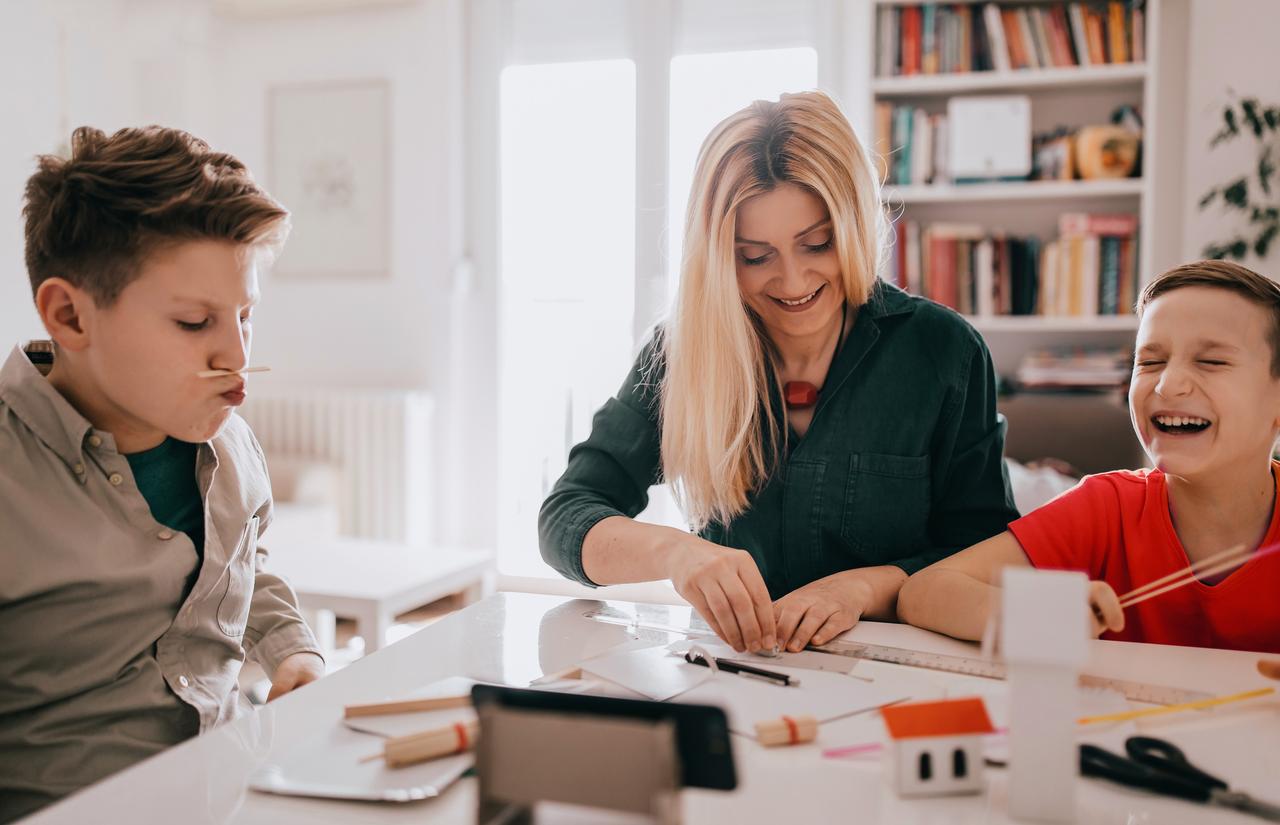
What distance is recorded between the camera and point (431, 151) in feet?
13.8

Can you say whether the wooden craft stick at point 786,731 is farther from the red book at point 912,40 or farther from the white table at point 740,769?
the red book at point 912,40

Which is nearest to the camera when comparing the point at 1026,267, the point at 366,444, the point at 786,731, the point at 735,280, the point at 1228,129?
the point at 786,731

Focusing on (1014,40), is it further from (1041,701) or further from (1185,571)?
(1041,701)

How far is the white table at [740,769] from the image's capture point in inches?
25.5

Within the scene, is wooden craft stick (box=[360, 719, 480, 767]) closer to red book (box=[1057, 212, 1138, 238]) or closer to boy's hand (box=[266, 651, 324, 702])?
boy's hand (box=[266, 651, 324, 702])

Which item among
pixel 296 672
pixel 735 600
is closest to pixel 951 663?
pixel 735 600

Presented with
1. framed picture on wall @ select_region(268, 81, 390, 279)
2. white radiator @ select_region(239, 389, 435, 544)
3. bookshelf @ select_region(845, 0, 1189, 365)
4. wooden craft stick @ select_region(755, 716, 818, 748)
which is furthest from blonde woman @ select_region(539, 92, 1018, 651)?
framed picture on wall @ select_region(268, 81, 390, 279)

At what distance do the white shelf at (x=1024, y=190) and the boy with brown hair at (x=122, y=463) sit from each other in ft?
8.14

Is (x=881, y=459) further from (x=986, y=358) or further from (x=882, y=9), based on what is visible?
(x=882, y=9)

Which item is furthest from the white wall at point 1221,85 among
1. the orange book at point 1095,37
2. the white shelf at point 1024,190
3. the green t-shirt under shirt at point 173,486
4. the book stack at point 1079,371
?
the green t-shirt under shirt at point 173,486

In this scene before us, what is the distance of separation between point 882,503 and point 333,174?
3649mm

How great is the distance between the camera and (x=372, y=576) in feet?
8.36

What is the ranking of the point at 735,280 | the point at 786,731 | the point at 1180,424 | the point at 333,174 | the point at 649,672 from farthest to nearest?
1. the point at 333,174
2. the point at 735,280
3. the point at 1180,424
4. the point at 649,672
5. the point at 786,731

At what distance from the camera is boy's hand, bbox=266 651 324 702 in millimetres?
1052
